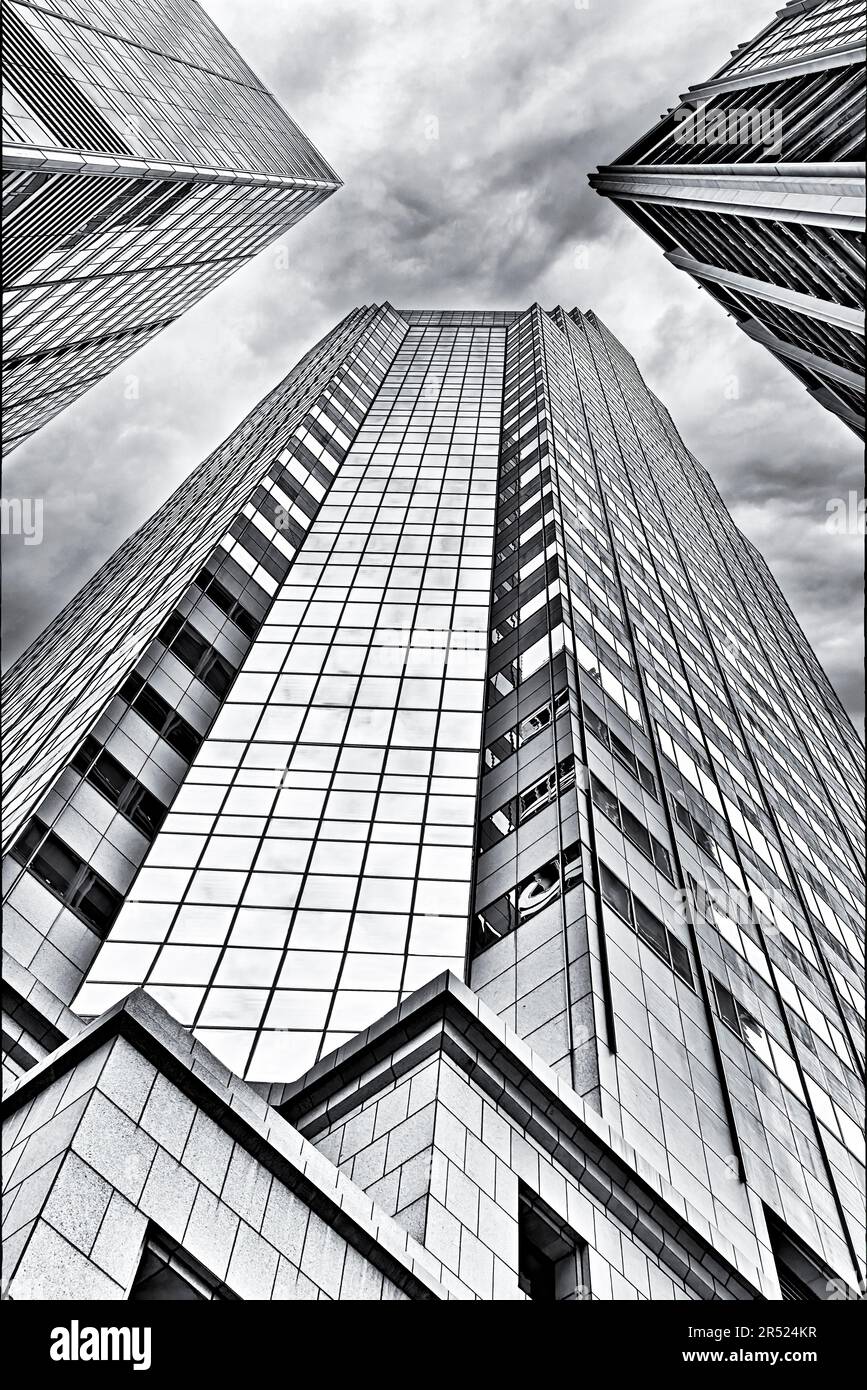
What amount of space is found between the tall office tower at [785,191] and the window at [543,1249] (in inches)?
1215

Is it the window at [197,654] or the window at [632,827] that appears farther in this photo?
the window at [197,654]

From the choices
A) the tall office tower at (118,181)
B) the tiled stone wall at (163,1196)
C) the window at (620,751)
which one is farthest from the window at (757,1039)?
the tall office tower at (118,181)

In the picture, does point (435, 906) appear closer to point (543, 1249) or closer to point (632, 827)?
point (632, 827)

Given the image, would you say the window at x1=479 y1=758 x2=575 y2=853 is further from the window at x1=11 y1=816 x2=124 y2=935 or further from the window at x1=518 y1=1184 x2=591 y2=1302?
the window at x1=518 y1=1184 x2=591 y2=1302

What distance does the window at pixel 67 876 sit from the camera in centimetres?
3350

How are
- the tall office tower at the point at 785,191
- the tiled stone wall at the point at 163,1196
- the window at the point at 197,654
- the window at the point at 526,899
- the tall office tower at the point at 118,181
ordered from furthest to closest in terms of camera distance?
1. the window at the point at 197,654
2. the tall office tower at the point at 118,181
3. the tall office tower at the point at 785,191
4. the window at the point at 526,899
5. the tiled stone wall at the point at 163,1196

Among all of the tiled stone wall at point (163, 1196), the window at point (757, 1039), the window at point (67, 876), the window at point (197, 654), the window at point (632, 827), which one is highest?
the window at point (197, 654)

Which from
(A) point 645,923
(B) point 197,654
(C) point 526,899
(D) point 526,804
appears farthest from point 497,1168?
(B) point 197,654

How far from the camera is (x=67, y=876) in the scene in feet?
113

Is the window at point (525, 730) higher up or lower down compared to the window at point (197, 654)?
lower down

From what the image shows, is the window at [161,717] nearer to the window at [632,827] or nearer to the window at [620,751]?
the window at [620,751]

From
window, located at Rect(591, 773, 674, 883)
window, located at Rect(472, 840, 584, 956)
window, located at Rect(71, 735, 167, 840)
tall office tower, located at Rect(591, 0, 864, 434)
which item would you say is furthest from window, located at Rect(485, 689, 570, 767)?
tall office tower, located at Rect(591, 0, 864, 434)

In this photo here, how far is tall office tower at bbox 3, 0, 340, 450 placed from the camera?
40.2 m
